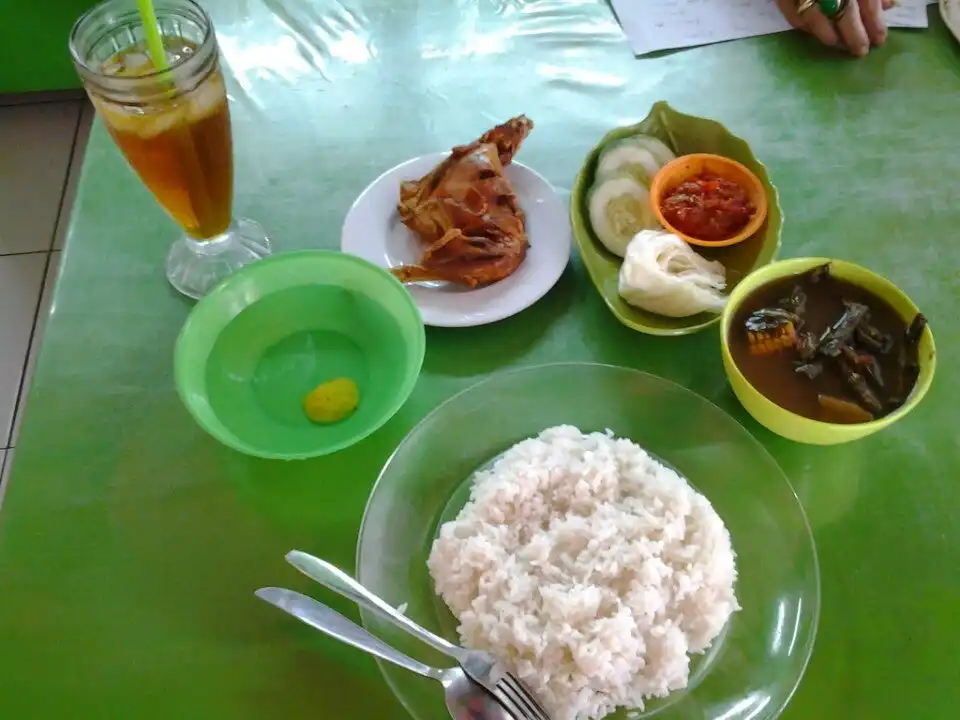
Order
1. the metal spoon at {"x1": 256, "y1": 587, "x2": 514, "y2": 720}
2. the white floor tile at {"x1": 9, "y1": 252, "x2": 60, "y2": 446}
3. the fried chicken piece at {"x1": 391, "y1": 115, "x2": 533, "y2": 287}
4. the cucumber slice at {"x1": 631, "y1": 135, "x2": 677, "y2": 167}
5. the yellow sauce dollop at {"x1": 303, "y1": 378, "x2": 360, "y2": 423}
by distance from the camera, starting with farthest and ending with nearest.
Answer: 1. the white floor tile at {"x1": 9, "y1": 252, "x2": 60, "y2": 446}
2. the cucumber slice at {"x1": 631, "y1": 135, "x2": 677, "y2": 167}
3. the fried chicken piece at {"x1": 391, "y1": 115, "x2": 533, "y2": 287}
4. the yellow sauce dollop at {"x1": 303, "y1": 378, "x2": 360, "y2": 423}
5. the metal spoon at {"x1": 256, "y1": 587, "x2": 514, "y2": 720}

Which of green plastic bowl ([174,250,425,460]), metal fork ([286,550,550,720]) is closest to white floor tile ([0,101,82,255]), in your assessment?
green plastic bowl ([174,250,425,460])

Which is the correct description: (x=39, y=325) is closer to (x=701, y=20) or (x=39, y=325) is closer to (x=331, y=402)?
(x=331, y=402)

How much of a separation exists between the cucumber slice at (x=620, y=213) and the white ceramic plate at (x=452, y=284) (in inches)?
2.1

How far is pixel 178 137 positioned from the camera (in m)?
0.96

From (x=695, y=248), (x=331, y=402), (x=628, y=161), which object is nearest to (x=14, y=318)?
(x=331, y=402)

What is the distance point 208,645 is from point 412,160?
779 mm

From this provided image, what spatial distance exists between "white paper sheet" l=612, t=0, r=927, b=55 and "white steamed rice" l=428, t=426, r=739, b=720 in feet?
3.00

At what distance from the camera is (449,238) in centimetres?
109

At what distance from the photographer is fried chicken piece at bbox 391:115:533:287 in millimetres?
1094

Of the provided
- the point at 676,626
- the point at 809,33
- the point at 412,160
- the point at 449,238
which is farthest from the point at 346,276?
the point at 809,33

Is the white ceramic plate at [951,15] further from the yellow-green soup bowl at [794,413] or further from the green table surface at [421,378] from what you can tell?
the yellow-green soup bowl at [794,413]

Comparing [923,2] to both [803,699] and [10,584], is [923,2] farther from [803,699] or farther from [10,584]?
[10,584]

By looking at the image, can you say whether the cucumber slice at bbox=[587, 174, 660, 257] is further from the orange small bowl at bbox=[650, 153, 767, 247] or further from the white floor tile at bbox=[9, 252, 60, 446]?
the white floor tile at bbox=[9, 252, 60, 446]

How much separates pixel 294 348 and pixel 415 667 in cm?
48
